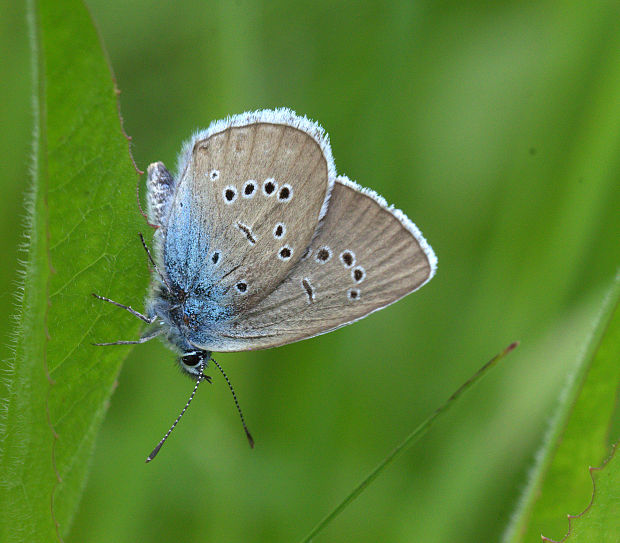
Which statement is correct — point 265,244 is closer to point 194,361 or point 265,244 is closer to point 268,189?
point 268,189

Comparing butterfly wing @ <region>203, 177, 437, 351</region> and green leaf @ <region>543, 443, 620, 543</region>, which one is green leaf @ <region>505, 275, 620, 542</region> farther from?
butterfly wing @ <region>203, 177, 437, 351</region>

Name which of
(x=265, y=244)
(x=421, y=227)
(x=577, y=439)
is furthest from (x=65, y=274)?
(x=421, y=227)

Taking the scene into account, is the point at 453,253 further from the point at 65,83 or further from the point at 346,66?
the point at 65,83

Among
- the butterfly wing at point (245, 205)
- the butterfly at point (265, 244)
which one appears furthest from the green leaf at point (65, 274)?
the butterfly wing at point (245, 205)

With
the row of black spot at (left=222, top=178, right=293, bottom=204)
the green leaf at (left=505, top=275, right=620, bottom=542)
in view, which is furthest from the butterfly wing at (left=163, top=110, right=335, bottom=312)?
the green leaf at (left=505, top=275, right=620, bottom=542)

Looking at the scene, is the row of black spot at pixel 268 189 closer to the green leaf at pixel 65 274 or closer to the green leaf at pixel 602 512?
the green leaf at pixel 65 274
